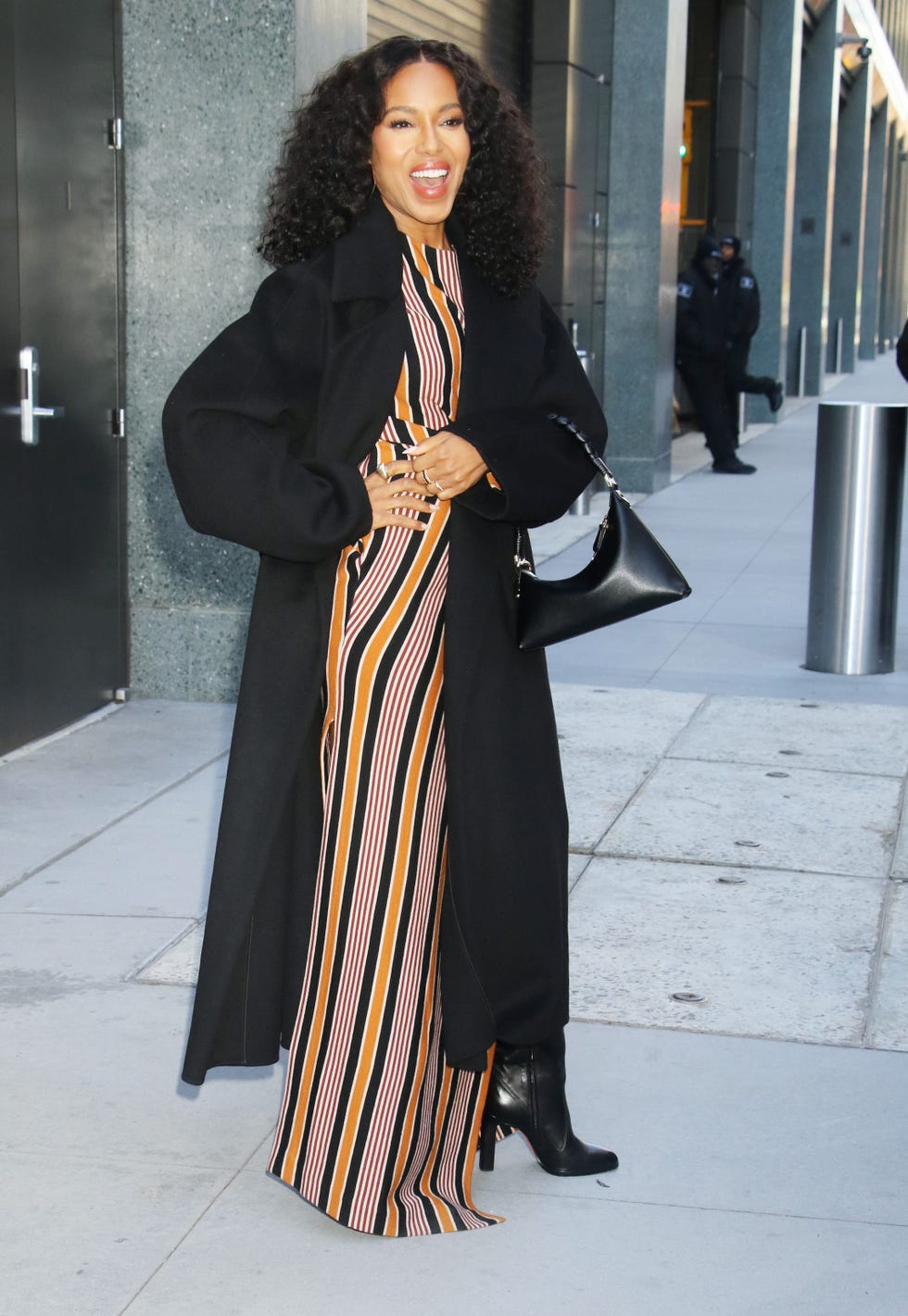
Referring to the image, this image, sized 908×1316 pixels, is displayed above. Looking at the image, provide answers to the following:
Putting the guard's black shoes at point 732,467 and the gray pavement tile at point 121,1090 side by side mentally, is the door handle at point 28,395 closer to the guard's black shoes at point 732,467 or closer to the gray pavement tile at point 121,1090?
the gray pavement tile at point 121,1090

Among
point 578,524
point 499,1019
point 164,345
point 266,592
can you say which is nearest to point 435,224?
point 266,592

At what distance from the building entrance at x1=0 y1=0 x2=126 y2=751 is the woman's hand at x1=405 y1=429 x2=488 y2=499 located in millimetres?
3547

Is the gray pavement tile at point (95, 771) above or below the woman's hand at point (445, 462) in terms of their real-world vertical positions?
below

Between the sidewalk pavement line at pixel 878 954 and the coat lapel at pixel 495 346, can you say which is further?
the sidewalk pavement line at pixel 878 954

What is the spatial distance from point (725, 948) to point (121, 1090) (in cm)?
159

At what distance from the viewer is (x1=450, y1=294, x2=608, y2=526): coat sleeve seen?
290 centimetres

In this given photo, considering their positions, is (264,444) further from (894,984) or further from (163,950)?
(894,984)

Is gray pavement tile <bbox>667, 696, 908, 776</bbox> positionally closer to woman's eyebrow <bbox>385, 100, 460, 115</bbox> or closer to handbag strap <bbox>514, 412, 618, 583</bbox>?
handbag strap <bbox>514, 412, 618, 583</bbox>

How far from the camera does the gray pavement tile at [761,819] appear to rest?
5.27 m

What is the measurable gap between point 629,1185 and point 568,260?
10.6m

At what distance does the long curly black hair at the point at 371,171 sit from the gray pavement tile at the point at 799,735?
3553 mm

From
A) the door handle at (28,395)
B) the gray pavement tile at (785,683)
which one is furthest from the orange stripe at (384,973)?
the gray pavement tile at (785,683)

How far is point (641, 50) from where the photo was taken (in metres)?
13.8

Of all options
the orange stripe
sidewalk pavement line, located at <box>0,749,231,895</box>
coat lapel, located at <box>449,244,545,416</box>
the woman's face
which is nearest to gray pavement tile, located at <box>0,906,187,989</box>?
sidewalk pavement line, located at <box>0,749,231,895</box>
